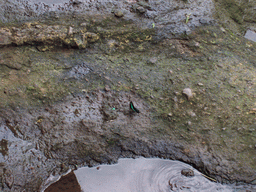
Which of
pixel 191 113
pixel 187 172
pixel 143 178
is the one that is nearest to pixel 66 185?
pixel 143 178

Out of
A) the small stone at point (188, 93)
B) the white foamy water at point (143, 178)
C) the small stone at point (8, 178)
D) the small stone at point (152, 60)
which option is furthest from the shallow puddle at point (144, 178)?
the small stone at point (152, 60)

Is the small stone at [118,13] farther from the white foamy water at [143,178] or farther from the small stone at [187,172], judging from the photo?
the small stone at [187,172]

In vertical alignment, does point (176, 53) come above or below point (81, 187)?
above

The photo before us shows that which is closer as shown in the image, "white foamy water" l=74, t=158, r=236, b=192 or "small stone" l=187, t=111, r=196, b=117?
"white foamy water" l=74, t=158, r=236, b=192

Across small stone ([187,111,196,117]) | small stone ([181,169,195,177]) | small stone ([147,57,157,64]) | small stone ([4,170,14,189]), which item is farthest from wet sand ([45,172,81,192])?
small stone ([147,57,157,64])

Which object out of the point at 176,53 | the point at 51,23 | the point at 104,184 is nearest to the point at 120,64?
the point at 176,53

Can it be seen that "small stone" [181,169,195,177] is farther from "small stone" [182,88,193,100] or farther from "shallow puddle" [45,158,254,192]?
"small stone" [182,88,193,100]

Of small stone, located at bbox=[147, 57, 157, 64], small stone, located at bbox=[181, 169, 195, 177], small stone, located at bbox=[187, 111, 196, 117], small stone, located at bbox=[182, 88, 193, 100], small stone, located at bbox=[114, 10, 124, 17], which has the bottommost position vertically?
small stone, located at bbox=[181, 169, 195, 177]

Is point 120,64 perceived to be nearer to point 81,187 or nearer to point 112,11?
point 112,11
